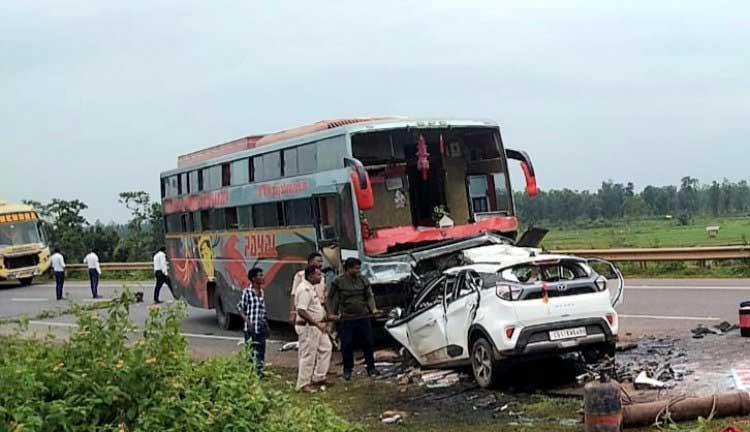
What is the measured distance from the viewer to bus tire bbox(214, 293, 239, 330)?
62.6 feet

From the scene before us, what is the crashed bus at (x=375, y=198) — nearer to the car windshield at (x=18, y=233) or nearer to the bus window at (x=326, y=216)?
the bus window at (x=326, y=216)

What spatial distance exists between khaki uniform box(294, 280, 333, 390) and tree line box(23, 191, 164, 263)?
1355 inches

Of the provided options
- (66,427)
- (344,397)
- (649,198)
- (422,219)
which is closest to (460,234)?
(422,219)

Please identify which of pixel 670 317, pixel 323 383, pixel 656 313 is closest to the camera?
pixel 323 383

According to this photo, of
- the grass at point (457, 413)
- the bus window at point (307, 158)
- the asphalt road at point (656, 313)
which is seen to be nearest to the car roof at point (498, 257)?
the grass at point (457, 413)

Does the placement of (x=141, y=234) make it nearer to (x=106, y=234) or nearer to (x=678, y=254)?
(x=106, y=234)

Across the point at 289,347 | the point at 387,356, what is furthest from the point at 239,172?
the point at 387,356

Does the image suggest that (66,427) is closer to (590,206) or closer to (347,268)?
(347,268)

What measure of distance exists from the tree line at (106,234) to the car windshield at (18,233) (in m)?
8.16

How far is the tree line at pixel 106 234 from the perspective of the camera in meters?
46.2

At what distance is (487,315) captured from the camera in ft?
33.9

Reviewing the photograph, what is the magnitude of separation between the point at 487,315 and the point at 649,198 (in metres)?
46.0

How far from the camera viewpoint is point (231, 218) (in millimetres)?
18047

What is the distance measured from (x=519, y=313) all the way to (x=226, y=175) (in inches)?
372
